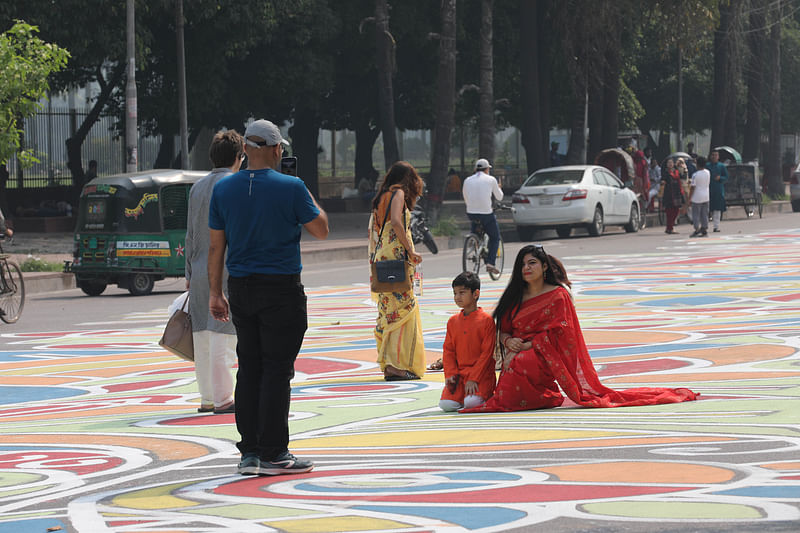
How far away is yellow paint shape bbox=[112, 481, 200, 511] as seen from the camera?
19.6ft

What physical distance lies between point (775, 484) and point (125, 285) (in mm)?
15601

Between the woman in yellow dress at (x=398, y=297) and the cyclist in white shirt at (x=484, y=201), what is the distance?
374 inches

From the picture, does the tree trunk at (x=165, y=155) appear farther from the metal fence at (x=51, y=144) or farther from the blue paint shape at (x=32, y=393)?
the blue paint shape at (x=32, y=393)

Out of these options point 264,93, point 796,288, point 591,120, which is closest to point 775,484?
point 796,288

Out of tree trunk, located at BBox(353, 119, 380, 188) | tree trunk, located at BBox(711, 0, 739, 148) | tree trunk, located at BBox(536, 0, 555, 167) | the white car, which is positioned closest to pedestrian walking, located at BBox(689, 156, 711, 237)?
the white car

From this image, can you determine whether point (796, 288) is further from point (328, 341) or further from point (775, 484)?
point (775, 484)

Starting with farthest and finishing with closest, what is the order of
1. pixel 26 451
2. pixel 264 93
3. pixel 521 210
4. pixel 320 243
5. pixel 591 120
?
1. pixel 591 120
2. pixel 264 93
3. pixel 521 210
4. pixel 320 243
5. pixel 26 451

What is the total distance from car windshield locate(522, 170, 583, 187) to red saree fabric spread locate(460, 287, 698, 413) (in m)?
23.1

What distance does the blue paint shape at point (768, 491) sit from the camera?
566 cm

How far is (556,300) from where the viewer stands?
870 centimetres

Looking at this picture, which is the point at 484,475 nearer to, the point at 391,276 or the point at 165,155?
the point at 391,276

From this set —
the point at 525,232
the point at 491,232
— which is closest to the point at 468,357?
the point at 491,232

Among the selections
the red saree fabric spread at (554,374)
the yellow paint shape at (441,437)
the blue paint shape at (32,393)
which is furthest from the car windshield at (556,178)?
the yellow paint shape at (441,437)

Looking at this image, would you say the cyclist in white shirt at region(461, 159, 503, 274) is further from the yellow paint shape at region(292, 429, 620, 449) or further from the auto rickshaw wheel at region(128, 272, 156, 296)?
the yellow paint shape at region(292, 429, 620, 449)
